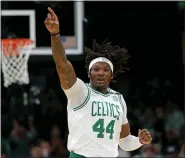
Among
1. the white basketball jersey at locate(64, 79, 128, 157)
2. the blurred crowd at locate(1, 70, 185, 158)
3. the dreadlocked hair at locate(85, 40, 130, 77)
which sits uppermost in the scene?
the dreadlocked hair at locate(85, 40, 130, 77)

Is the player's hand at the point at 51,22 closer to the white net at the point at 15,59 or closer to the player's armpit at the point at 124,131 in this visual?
the player's armpit at the point at 124,131

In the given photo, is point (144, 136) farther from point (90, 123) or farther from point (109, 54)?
point (109, 54)

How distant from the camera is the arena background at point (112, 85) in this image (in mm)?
9742

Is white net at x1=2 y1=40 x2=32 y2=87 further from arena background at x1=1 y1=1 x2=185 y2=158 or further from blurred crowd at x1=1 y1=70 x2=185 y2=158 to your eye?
blurred crowd at x1=1 y1=70 x2=185 y2=158

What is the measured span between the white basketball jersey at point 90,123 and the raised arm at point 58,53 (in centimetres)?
9

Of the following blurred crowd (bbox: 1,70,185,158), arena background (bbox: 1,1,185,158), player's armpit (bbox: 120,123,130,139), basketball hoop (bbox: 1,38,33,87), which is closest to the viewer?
player's armpit (bbox: 120,123,130,139)

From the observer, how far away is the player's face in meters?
5.52

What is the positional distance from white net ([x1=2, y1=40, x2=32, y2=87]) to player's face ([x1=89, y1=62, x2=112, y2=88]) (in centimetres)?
326

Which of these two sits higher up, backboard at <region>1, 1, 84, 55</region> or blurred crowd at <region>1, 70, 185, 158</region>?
backboard at <region>1, 1, 84, 55</region>

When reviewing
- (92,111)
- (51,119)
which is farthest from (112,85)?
(92,111)

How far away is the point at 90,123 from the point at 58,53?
657mm

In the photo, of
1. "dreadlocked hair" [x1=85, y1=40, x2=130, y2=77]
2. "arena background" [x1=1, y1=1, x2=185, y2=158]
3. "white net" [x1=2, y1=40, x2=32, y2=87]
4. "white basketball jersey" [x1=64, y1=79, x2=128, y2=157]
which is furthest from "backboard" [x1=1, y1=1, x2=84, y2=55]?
"white basketball jersey" [x1=64, y1=79, x2=128, y2=157]

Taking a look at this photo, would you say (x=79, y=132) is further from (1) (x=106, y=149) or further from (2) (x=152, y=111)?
(2) (x=152, y=111)

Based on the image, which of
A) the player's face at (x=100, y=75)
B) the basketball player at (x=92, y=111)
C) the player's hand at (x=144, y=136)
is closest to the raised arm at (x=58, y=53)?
the basketball player at (x=92, y=111)
